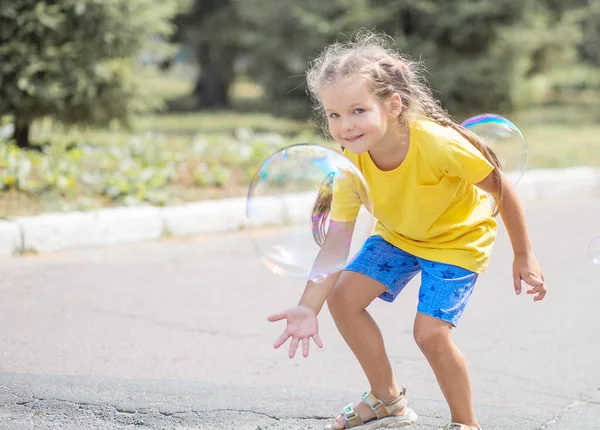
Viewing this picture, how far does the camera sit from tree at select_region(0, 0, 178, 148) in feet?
28.5

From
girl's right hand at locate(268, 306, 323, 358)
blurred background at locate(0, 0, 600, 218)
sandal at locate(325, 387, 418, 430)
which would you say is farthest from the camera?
blurred background at locate(0, 0, 600, 218)

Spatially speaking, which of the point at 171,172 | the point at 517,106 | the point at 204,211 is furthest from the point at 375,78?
the point at 517,106

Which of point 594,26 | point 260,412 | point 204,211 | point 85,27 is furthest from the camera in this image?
point 594,26

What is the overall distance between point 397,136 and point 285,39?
11328 millimetres

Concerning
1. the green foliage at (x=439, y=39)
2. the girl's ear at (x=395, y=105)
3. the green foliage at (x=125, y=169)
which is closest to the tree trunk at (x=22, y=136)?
the green foliage at (x=125, y=169)

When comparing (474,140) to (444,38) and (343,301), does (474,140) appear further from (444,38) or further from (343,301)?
(444,38)

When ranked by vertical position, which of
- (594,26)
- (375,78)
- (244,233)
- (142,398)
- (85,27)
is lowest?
(142,398)

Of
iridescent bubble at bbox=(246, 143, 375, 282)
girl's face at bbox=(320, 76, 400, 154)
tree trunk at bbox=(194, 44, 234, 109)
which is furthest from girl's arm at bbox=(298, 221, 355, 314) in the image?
tree trunk at bbox=(194, 44, 234, 109)

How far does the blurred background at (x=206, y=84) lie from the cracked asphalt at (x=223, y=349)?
3.75 feet

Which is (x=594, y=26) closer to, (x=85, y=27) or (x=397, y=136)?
(x=85, y=27)

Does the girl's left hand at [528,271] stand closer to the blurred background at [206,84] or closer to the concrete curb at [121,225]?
the blurred background at [206,84]

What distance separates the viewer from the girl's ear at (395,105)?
306 centimetres

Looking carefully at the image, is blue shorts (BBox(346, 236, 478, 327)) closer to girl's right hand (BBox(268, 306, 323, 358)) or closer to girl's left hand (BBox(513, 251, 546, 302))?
girl's left hand (BBox(513, 251, 546, 302))

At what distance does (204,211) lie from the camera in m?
7.21
